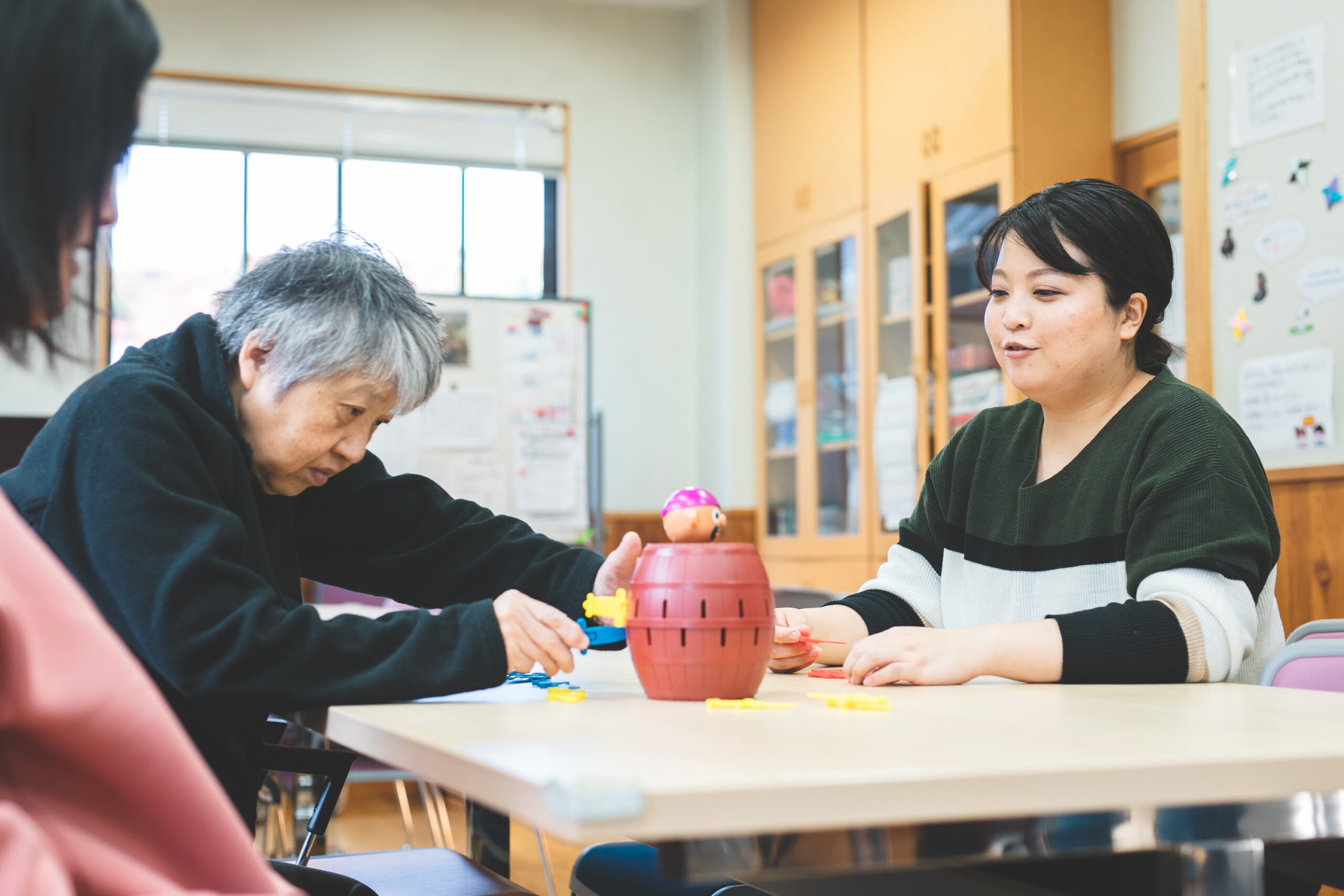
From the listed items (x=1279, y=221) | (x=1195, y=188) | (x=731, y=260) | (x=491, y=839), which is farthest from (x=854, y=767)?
(x=731, y=260)

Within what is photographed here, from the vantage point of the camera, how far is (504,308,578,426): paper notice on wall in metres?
4.88

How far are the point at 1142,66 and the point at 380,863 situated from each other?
3266mm

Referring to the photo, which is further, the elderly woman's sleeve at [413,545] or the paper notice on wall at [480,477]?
the paper notice on wall at [480,477]

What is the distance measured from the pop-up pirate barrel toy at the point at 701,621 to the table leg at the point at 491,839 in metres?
0.71

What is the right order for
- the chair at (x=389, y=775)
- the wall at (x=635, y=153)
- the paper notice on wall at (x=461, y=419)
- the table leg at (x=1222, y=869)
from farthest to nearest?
the wall at (x=635, y=153)
the paper notice on wall at (x=461, y=419)
the chair at (x=389, y=775)
the table leg at (x=1222, y=869)

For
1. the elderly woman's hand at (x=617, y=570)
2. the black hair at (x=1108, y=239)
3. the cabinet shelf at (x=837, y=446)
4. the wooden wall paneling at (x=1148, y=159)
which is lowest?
the elderly woman's hand at (x=617, y=570)

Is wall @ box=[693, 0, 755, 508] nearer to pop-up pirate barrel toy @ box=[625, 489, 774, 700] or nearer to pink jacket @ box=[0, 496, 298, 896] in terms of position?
→ pop-up pirate barrel toy @ box=[625, 489, 774, 700]

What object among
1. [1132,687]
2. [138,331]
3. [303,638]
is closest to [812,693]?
[1132,687]

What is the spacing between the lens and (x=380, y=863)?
1.37 metres

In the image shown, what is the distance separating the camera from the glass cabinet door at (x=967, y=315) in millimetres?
3840

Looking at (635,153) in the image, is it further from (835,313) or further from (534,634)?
(534,634)

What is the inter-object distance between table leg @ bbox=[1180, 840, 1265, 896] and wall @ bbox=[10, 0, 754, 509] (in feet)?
14.9

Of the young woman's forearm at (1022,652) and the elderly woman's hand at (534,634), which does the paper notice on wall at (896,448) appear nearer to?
the young woman's forearm at (1022,652)

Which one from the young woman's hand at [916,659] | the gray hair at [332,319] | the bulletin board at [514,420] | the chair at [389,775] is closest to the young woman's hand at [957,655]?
the young woman's hand at [916,659]
